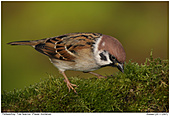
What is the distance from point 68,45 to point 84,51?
43 centimetres

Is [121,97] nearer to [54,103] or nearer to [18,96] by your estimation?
[54,103]

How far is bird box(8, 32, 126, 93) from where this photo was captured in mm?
4391

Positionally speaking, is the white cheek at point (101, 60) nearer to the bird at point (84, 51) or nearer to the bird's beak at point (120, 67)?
the bird at point (84, 51)

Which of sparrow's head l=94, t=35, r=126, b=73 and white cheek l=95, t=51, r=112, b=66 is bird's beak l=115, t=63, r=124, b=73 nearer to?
sparrow's head l=94, t=35, r=126, b=73

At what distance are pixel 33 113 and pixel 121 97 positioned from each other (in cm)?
142

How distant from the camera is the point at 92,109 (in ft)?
12.3

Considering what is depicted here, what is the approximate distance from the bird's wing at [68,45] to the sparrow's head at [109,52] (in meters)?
0.25

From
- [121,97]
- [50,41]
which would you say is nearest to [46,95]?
[121,97]

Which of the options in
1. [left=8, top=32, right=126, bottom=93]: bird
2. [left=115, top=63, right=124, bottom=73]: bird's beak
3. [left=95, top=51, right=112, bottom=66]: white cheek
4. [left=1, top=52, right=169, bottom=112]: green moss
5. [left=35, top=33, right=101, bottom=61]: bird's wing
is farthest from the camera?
[left=35, top=33, right=101, bottom=61]: bird's wing

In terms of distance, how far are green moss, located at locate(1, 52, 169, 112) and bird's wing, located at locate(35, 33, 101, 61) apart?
48.3 inches

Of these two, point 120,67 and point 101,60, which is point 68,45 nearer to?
point 101,60

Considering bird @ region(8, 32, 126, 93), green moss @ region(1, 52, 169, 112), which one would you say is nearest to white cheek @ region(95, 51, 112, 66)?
bird @ region(8, 32, 126, 93)

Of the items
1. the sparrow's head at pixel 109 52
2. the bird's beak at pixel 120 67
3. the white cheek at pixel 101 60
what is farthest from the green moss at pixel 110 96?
the white cheek at pixel 101 60

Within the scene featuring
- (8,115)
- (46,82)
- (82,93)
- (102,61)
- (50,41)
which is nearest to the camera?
(8,115)
